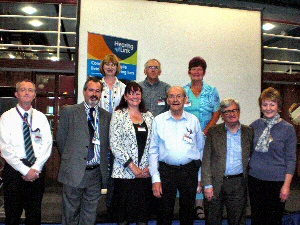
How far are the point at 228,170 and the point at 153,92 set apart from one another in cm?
127

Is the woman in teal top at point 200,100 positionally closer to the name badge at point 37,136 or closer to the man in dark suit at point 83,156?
the man in dark suit at point 83,156

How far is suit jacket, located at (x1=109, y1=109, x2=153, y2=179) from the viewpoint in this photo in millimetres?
2682

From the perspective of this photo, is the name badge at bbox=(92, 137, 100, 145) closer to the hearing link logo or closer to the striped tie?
the striped tie

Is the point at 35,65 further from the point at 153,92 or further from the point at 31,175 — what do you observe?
the point at 31,175

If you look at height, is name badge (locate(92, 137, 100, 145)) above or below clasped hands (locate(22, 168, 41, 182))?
above

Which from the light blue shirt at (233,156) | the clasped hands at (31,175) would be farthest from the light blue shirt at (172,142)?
the clasped hands at (31,175)

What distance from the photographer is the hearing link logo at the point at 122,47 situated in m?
4.29

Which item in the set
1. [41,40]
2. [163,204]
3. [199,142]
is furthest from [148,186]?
[41,40]

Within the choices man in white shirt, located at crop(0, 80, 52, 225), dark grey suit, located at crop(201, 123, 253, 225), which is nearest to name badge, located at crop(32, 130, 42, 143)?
man in white shirt, located at crop(0, 80, 52, 225)

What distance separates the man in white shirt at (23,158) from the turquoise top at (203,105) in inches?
61.2

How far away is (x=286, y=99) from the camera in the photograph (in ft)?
23.1

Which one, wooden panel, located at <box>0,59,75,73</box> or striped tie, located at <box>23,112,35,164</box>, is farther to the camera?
wooden panel, located at <box>0,59,75,73</box>

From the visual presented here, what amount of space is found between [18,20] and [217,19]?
20.5ft

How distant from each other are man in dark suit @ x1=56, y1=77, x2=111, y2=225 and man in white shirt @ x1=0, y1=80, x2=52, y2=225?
0.64 ft
